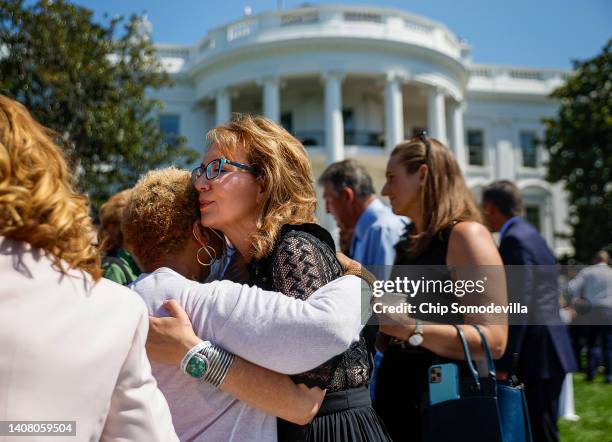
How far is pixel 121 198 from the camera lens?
4.61m

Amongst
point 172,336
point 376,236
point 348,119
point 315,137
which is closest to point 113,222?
point 376,236

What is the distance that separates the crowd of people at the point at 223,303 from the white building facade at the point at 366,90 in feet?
66.3

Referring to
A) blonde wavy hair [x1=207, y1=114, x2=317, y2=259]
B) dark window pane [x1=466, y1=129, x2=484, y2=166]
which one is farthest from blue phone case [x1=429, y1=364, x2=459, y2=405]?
dark window pane [x1=466, y1=129, x2=484, y2=166]

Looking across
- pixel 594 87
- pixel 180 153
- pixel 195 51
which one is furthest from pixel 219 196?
pixel 195 51

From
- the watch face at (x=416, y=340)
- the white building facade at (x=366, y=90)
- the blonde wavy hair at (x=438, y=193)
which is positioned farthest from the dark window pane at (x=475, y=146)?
the watch face at (x=416, y=340)

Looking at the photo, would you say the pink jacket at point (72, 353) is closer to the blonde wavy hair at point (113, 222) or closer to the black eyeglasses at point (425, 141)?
the black eyeglasses at point (425, 141)

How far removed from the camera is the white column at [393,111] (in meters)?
26.9

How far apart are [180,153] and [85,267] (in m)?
13.8

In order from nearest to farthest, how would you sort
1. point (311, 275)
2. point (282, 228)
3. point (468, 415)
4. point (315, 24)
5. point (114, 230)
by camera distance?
point (311, 275) < point (282, 228) < point (468, 415) < point (114, 230) < point (315, 24)

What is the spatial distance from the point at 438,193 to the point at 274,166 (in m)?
1.29

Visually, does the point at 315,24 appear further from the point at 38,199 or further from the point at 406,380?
the point at 38,199

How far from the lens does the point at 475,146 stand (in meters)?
35.0

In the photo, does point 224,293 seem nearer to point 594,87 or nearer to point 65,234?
point 65,234

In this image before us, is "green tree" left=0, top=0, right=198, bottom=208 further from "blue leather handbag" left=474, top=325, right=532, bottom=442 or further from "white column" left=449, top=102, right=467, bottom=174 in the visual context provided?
"white column" left=449, top=102, right=467, bottom=174
